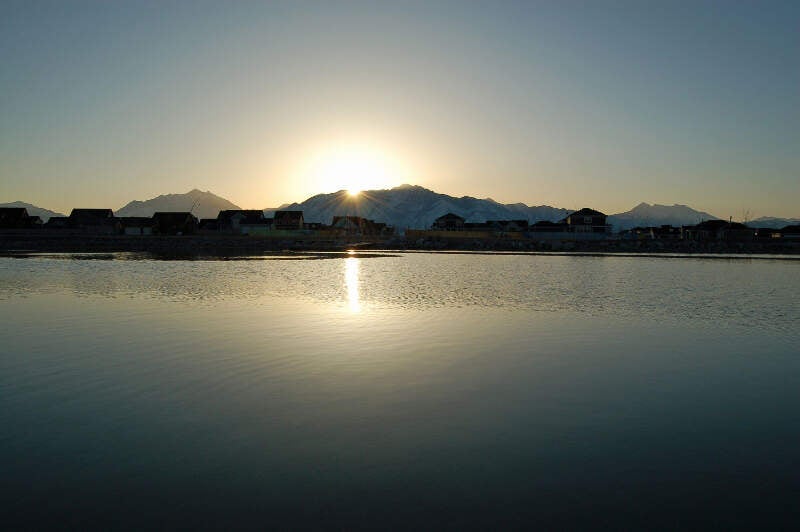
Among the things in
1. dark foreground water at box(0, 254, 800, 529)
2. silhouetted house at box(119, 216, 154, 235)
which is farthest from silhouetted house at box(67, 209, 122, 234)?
dark foreground water at box(0, 254, 800, 529)

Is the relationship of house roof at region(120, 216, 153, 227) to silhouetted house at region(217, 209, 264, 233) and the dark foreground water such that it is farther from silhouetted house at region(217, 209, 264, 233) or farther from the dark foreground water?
the dark foreground water

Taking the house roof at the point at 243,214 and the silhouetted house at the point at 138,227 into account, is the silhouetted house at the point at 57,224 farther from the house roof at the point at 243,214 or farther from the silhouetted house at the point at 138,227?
the house roof at the point at 243,214

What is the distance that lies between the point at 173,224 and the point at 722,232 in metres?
141

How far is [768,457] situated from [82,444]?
11.8 meters

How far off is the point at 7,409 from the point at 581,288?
33336 millimetres

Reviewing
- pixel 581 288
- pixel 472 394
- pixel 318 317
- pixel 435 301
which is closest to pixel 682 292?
pixel 581 288

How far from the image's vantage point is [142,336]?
731 inches

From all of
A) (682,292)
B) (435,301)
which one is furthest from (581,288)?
(435,301)

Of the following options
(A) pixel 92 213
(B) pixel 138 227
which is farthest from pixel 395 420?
(A) pixel 92 213

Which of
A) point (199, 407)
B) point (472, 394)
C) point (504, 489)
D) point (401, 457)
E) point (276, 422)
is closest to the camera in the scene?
point (504, 489)

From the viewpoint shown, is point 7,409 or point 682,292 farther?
point 682,292

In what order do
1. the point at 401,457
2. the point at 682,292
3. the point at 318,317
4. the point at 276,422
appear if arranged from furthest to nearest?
the point at 682,292 < the point at 318,317 < the point at 276,422 < the point at 401,457

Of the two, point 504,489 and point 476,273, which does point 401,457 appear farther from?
point 476,273

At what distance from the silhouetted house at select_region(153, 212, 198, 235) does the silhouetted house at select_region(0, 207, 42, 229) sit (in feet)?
89.1
